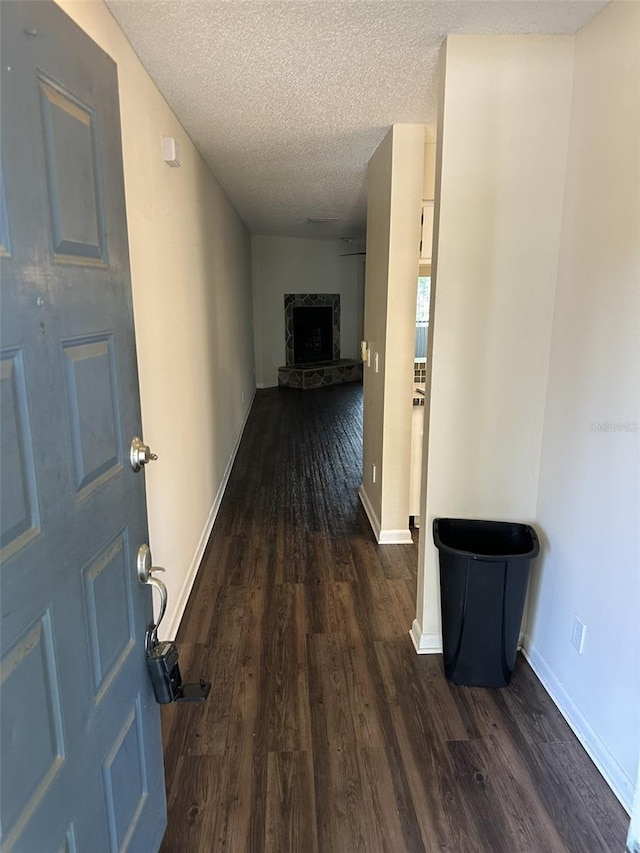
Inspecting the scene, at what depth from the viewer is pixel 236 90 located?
2.22 meters

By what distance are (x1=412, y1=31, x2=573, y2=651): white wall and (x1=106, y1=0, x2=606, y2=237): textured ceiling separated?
15cm

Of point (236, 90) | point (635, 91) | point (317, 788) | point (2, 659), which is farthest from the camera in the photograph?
point (236, 90)

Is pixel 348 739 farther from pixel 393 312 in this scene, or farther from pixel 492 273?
pixel 393 312

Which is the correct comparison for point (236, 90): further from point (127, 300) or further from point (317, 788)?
point (317, 788)

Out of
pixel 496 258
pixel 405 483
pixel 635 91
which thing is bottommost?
pixel 405 483

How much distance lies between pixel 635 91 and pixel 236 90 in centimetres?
151

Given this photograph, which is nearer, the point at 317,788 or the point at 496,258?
the point at 317,788

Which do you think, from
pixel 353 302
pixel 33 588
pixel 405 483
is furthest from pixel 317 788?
pixel 353 302

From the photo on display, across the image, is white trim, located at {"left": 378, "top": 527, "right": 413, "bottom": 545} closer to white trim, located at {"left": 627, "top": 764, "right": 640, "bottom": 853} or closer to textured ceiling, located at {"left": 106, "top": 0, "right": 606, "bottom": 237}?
white trim, located at {"left": 627, "top": 764, "right": 640, "bottom": 853}

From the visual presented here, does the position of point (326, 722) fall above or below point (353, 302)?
below

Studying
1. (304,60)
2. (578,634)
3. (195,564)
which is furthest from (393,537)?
(304,60)

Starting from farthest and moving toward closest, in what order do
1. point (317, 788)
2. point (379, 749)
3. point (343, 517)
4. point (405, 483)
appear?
point (343, 517), point (405, 483), point (379, 749), point (317, 788)

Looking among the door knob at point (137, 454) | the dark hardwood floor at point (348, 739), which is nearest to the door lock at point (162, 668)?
the door knob at point (137, 454)

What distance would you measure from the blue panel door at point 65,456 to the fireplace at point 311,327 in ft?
25.6
